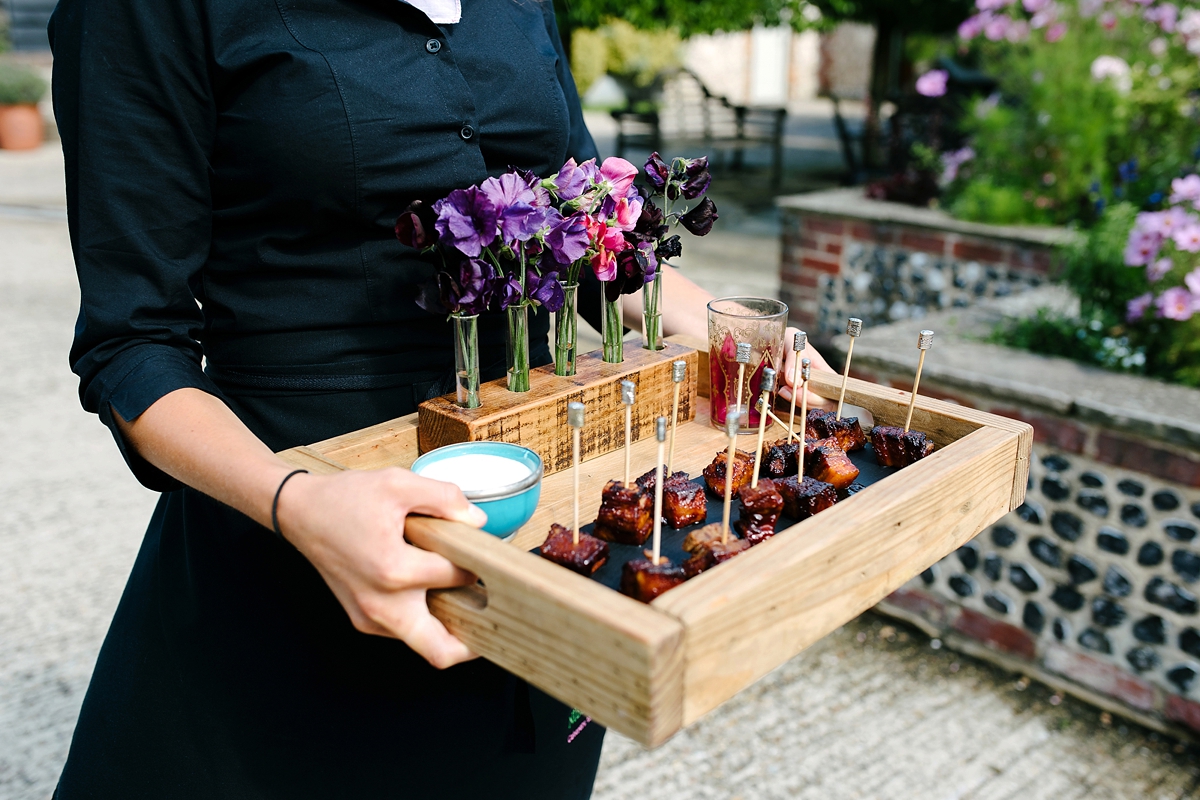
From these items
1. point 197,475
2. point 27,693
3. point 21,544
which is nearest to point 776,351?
point 197,475

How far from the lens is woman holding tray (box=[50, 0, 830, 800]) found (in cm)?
114

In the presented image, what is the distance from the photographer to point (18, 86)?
1271cm

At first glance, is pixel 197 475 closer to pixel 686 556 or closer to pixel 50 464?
pixel 686 556

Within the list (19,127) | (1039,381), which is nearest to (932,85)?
(1039,381)

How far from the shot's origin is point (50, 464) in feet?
14.6

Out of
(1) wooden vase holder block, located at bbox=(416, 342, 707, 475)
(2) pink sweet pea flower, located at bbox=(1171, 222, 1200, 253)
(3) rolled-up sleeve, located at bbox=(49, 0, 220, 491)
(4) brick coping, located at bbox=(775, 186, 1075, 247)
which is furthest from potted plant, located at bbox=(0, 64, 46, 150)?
(1) wooden vase holder block, located at bbox=(416, 342, 707, 475)

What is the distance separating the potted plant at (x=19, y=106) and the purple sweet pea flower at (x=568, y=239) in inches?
548

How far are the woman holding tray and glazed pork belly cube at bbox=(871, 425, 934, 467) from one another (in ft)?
1.83

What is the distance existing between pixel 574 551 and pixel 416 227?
43cm

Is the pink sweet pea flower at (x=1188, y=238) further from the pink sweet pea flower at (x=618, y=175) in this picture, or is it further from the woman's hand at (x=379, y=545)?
the woman's hand at (x=379, y=545)

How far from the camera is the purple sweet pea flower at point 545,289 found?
1320 millimetres

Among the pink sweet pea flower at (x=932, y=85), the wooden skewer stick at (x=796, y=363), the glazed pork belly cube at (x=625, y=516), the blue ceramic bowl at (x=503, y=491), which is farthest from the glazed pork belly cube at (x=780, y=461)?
the pink sweet pea flower at (x=932, y=85)

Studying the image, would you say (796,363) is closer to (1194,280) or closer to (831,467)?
(831,467)

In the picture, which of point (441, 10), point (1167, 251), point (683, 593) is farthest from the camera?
point (1167, 251)
